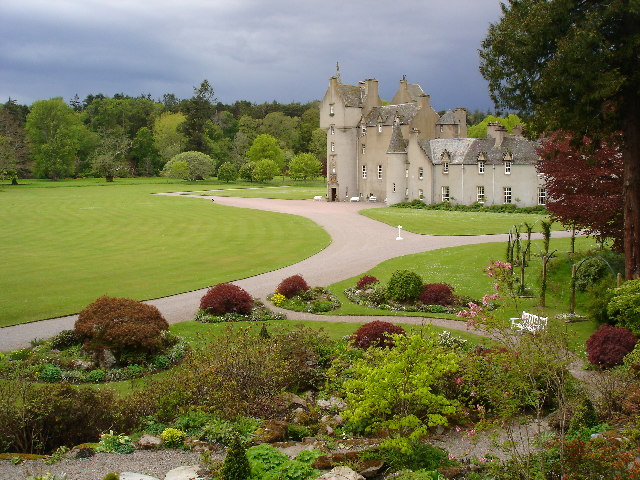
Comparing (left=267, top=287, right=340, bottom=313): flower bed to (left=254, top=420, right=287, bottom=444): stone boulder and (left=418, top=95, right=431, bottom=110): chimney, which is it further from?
(left=418, top=95, right=431, bottom=110): chimney

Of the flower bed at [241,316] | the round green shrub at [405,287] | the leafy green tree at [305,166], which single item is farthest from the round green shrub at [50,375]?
the leafy green tree at [305,166]

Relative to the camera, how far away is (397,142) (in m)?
67.1

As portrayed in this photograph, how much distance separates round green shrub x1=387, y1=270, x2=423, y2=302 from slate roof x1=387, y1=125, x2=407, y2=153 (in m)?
45.2

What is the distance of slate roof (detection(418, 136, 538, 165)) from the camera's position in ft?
195

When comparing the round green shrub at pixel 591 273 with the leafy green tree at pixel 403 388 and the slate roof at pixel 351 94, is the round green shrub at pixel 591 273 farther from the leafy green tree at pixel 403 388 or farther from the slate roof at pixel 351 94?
the slate roof at pixel 351 94

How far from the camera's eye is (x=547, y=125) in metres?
19.3

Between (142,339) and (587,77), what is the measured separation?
14.3 meters

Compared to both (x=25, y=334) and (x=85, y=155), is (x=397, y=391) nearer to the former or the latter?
(x=25, y=334)

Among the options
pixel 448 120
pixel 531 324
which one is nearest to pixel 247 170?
pixel 448 120

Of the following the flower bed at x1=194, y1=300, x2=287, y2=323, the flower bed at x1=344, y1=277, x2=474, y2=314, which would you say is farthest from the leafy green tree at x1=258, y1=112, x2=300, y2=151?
the flower bed at x1=194, y1=300, x2=287, y2=323

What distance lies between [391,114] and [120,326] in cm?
5780

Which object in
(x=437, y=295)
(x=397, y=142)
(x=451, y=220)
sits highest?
(x=397, y=142)

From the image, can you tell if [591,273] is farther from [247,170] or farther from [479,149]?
[247,170]

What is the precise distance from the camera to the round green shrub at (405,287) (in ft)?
75.3
